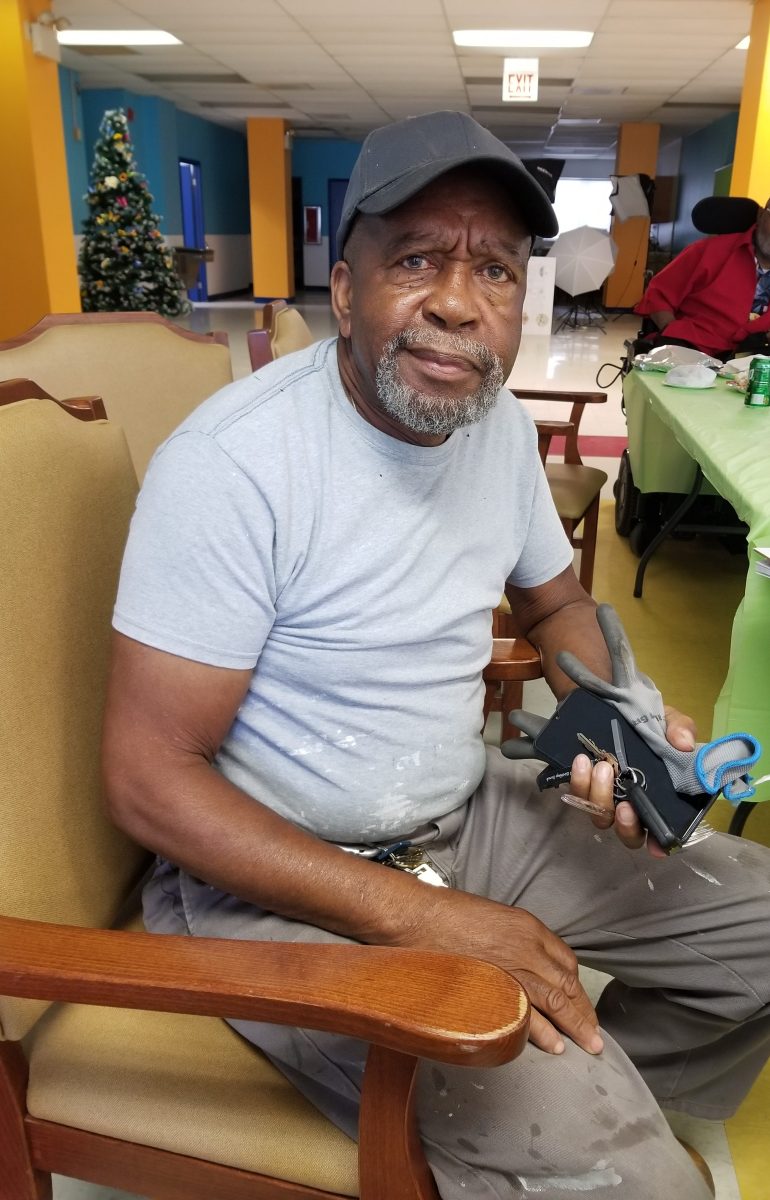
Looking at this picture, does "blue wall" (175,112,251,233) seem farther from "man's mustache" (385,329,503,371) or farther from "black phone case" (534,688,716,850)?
"black phone case" (534,688,716,850)

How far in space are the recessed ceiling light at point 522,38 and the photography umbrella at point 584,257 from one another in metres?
3.23

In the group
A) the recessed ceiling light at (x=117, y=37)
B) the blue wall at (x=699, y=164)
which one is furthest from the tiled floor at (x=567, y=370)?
the recessed ceiling light at (x=117, y=37)

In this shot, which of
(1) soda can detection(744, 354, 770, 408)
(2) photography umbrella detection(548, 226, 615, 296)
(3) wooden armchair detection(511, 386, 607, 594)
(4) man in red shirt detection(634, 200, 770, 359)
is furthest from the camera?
(2) photography umbrella detection(548, 226, 615, 296)

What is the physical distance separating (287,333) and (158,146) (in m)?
12.4

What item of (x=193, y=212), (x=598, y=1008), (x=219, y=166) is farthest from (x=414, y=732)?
(x=219, y=166)

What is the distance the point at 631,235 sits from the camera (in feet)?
A: 47.4

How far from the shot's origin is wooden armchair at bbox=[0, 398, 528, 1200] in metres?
0.67

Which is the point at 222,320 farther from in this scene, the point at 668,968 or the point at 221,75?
the point at 668,968

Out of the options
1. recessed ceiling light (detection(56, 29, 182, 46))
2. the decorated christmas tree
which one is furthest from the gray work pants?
recessed ceiling light (detection(56, 29, 182, 46))

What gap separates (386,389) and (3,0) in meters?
7.33

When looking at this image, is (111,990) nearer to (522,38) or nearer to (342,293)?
(342,293)

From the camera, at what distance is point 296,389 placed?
3.34ft

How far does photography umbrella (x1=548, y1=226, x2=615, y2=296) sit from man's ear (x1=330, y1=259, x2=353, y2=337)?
11.6 m

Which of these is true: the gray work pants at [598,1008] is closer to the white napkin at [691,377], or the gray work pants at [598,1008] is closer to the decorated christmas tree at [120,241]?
the white napkin at [691,377]
